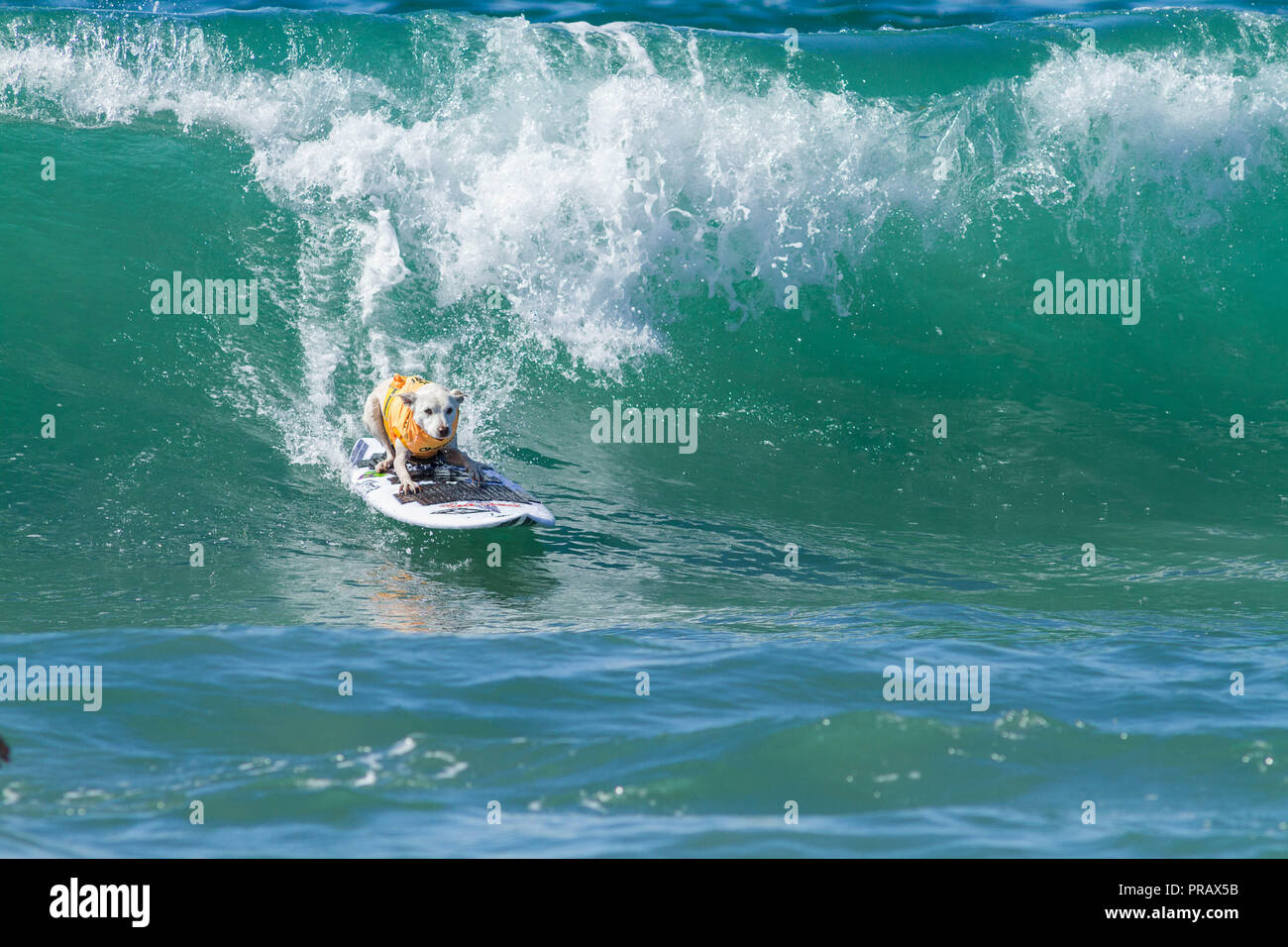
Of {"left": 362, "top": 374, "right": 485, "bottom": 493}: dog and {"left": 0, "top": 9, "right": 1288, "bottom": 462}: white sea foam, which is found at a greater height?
{"left": 0, "top": 9, "right": 1288, "bottom": 462}: white sea foam

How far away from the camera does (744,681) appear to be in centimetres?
694

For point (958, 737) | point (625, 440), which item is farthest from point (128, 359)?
point (958, 737)

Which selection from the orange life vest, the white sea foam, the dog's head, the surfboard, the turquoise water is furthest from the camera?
the white sea foam

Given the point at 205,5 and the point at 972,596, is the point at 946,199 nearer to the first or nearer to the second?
the point at 972,596

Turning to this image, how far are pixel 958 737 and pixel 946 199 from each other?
33.5ft

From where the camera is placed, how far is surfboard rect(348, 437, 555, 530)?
9789mm

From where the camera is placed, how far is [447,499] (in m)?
10.0

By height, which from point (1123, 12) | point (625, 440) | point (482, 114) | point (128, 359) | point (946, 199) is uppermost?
point (1123, 12)

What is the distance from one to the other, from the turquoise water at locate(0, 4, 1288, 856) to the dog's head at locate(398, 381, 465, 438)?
938 millimetres

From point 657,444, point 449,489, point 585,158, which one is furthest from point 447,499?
point 585,158

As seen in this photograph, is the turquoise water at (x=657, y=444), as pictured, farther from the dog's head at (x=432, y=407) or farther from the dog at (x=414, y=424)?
the dog's head at (x=432, y=407)

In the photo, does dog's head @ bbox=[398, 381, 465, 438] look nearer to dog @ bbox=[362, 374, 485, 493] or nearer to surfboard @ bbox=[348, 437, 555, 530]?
dog @ bbox=[362, 374, 485, 493]

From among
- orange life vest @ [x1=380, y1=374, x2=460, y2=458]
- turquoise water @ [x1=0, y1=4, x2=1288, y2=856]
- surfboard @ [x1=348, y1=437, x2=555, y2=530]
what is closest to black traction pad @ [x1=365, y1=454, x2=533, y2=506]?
surfboard @ [x1=348, y1=437, x2=555, y2=530]

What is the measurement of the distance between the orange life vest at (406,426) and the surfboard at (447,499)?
0.24 metres
